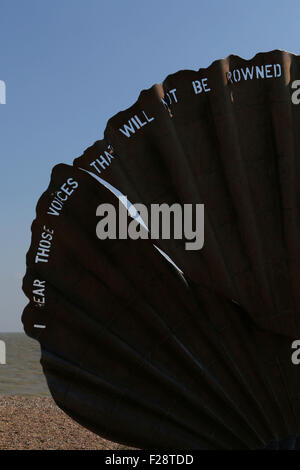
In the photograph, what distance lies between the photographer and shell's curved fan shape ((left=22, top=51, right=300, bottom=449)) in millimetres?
4125

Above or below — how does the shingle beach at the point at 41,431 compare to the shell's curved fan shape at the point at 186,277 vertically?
below

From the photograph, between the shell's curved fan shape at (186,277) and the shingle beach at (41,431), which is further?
the shingle beach at (41,431)

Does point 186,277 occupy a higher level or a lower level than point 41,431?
higher

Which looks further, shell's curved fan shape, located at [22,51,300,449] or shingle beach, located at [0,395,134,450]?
shingle beach, located at [0,395,134,450]

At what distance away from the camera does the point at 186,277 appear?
437cm

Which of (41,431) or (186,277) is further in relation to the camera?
(41,431)

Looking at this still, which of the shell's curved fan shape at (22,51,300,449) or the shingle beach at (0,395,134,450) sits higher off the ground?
the shell's curved fan shape at (22,51,300,449)

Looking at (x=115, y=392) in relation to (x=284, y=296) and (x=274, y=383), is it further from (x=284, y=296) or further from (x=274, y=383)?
(x=284, y=296)

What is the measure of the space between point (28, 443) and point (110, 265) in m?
5.06

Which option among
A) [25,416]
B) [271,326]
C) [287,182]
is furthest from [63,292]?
[25,416]

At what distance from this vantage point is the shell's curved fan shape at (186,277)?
4125 mm

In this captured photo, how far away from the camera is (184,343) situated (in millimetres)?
4332

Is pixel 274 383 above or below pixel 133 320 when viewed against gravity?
below

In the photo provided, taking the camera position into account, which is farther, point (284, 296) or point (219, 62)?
point (219, 62)
